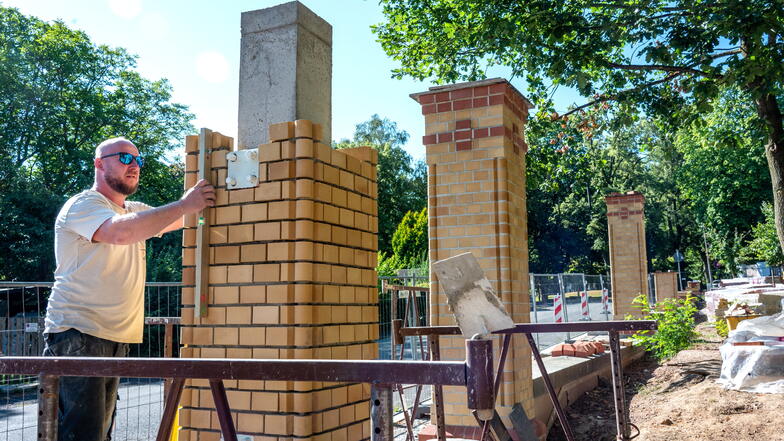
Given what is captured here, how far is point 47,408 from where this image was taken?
5.90 ft

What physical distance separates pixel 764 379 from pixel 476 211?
13.5ft

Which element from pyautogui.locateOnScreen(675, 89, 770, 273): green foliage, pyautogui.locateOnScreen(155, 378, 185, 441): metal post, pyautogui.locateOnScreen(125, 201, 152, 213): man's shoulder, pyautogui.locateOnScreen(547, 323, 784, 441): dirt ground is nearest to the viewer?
pyautogui.locateOnScreen(155, 378, 185, 441): metal post

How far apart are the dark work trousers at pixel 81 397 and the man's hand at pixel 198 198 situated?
2.50 ft

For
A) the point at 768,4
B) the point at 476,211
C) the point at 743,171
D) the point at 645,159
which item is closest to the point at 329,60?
the point at 476,211

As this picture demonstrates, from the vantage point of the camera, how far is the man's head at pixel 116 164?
9.48 feet

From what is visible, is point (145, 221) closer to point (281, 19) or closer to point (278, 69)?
point (278, 69)

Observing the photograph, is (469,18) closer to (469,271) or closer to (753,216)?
(469,271)

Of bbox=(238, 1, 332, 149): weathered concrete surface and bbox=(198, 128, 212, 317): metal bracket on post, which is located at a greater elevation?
bbox=(238, 1, 332, 149): weathered concrete surface

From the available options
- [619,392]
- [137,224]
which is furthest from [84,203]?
[619,392]

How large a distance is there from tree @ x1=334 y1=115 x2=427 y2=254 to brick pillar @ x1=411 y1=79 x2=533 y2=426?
3565cm

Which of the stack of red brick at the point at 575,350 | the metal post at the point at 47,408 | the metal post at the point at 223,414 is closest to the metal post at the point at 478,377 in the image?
the metal post at the point at 223,414

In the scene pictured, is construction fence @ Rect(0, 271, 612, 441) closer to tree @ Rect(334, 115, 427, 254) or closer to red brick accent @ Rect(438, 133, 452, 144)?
red brick accent @ Rect(438, 133, 452, 144)

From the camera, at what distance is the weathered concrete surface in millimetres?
2840

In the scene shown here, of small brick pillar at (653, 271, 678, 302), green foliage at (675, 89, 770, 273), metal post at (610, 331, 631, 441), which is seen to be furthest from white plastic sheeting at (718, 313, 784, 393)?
green foliage at (675, 89, 770, 273)
